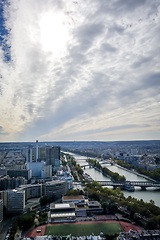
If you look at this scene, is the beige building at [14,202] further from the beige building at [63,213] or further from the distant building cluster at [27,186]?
the beige building at [63,213]

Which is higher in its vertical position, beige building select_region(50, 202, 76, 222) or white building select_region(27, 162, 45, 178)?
white building select_region(27, 162, 45, 178)

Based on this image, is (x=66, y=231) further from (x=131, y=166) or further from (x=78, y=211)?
(x=131, y=166)

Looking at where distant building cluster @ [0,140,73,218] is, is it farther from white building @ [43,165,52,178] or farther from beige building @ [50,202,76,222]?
beige building @ [50,202,76,222]

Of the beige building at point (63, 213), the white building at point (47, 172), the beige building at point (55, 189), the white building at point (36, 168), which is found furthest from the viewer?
the white building at point (36, 168)

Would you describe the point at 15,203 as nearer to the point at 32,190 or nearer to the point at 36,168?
the point at 32,190

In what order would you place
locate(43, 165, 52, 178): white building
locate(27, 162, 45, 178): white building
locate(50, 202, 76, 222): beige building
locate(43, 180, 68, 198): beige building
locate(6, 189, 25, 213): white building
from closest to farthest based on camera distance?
locate(50, 202, 76, 222): beige building, locate(6, 189, 25, 213): white building, locate(43, 180, 68, 198): beige building, locate(43, 165, 52, 178): white building, locate(27, 162, 45, 178): white building

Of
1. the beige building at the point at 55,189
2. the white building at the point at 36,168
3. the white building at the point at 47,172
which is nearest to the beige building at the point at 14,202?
the beige building at the point at 55,189

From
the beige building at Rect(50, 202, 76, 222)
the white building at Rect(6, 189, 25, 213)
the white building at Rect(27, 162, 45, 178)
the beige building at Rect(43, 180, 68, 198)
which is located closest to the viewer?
the beige building at Rect(50, 202, 76, 222)

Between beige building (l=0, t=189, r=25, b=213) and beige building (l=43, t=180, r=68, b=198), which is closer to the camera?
beige building (l=0, t=189, r=25, b=213)

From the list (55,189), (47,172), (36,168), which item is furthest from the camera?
(36,168)

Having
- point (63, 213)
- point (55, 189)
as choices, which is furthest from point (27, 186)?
point (63, 213)

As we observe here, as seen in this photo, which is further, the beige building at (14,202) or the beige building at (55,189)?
the beige building at (55,189)

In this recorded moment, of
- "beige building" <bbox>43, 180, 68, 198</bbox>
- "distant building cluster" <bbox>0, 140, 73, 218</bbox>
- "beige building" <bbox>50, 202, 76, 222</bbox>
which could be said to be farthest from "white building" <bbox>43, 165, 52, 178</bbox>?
"beige building" <bbox>50, 202, 76, 222</bbox>
